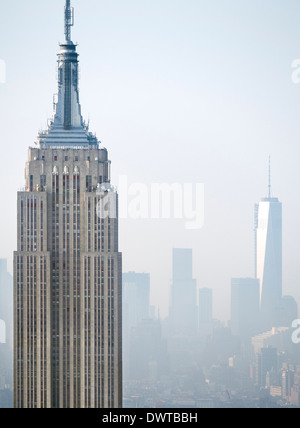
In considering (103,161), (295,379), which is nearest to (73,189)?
(103,161)

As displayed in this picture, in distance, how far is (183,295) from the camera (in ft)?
56.2

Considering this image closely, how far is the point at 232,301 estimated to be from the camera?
1773 cm

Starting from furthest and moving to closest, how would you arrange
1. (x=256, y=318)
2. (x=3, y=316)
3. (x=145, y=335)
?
(x=256, y=318)
(x=145, y=335)
(x=3, y=316)

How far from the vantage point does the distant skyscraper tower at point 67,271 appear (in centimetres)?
1639

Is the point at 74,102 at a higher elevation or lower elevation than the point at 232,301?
higher

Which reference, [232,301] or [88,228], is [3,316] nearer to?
[88,228]

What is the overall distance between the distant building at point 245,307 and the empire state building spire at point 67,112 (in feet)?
13.1

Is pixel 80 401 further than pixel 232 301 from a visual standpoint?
No

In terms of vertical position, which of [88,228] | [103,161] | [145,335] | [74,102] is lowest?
[145,335]

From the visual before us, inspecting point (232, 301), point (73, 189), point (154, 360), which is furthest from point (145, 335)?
point (73, 189)

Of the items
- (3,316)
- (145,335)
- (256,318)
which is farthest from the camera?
(256,318)

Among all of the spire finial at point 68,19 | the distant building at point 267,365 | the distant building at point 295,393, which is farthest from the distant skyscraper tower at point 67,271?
the distant building at point 267,365

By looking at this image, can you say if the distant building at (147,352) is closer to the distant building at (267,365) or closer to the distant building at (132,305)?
the distant building at (132,305)

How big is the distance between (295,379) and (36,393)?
5237 millimetres
